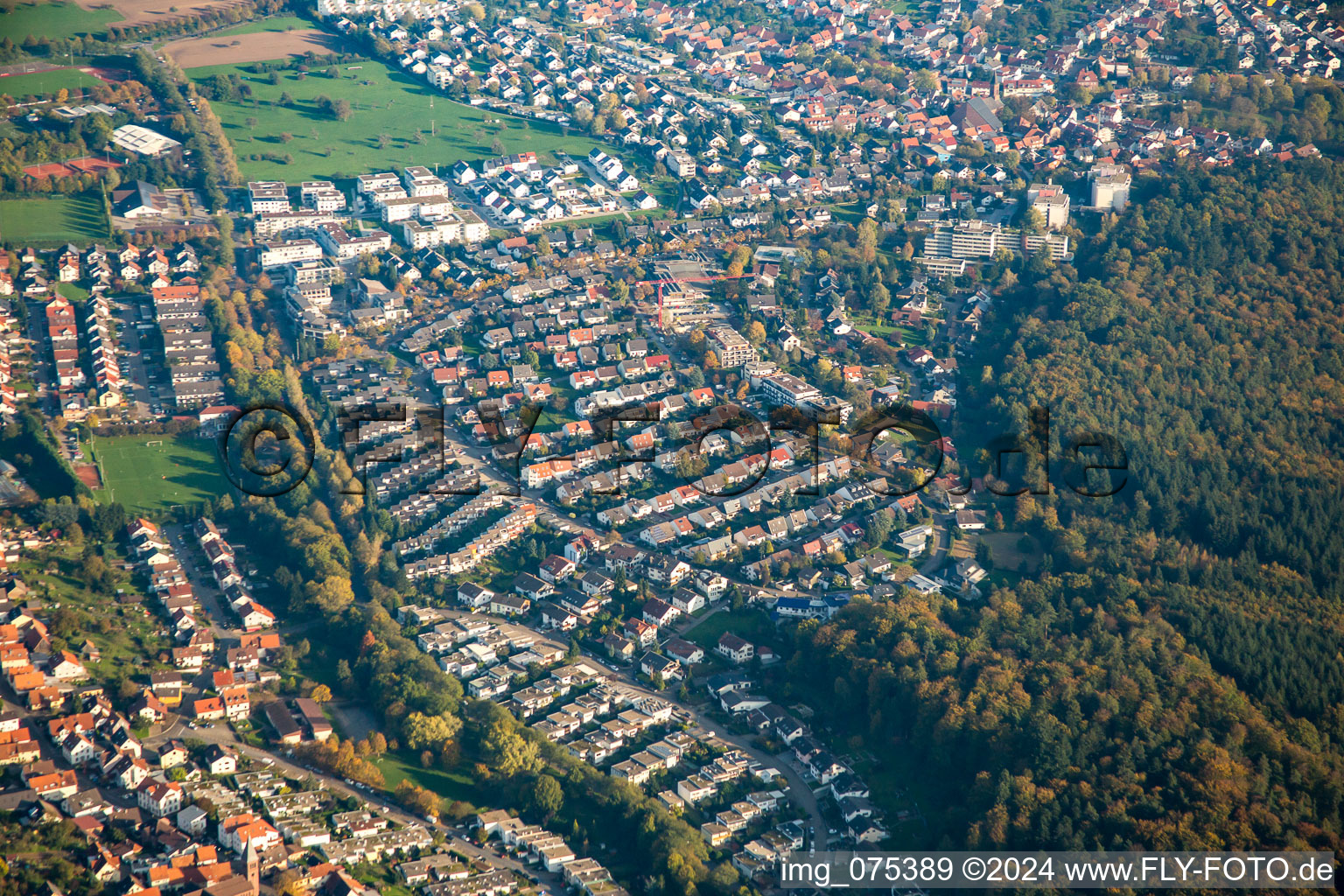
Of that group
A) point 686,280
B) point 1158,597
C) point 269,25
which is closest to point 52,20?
point 269,25

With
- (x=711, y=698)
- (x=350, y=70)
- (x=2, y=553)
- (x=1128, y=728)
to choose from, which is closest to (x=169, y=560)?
(x=2, y=553)

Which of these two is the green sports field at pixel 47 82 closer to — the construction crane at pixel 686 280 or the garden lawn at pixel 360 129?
the garden lawn at pixel 360 129

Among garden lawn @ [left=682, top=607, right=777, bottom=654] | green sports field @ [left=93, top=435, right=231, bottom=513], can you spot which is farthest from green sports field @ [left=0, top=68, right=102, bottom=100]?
garden lawn @ [left=682, top=607, right=777, bottom=654]

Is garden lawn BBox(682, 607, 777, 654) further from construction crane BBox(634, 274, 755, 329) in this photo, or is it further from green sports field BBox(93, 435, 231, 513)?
construction crane BBox(634, 274, 755, 329)

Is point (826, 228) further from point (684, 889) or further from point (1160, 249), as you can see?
point (684, 889)

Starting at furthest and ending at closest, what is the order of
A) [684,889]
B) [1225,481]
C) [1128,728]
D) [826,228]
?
[826,228] → [1225,481] → [1128,728] → [684,889]

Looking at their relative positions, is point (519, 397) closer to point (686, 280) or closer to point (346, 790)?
point (686, 280)
